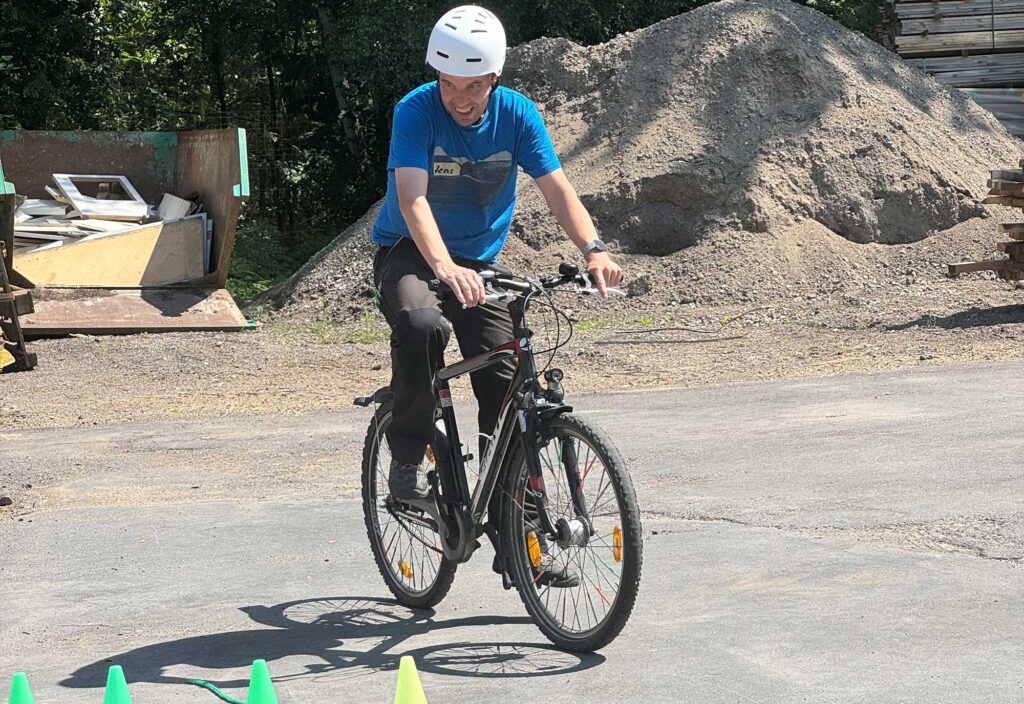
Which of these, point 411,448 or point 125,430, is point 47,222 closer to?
point 125,430

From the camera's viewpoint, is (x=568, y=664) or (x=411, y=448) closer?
(x=568, y=664)

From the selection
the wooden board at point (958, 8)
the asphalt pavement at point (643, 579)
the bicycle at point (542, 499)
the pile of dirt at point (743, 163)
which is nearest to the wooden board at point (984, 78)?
the wooden board at point (958, 8)

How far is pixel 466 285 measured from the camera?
13.3 ft

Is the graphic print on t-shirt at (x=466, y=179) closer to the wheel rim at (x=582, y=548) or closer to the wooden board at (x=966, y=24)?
the wheel rim at (x=582, y=548)

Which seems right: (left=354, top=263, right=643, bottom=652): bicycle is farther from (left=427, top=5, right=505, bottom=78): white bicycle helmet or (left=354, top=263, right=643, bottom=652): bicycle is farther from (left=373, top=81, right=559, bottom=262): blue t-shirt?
(left=427, top=5, right=505, bottom=78): white bicycle helmet

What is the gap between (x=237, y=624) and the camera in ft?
15.9

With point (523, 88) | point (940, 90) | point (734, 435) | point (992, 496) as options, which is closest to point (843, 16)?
point (940, 90)

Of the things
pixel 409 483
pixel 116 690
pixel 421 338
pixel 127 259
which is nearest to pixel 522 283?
pixel 421 338

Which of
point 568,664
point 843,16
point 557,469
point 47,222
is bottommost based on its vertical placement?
point 568,664

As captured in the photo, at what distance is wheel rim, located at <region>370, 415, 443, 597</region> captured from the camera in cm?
494

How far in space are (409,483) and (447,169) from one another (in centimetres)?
104

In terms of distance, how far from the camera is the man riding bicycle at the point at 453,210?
4.39 metres

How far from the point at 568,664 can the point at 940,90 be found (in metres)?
17.4

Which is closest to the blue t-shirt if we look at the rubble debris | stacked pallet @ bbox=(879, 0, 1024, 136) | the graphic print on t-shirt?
the graphic print on t-shirt
